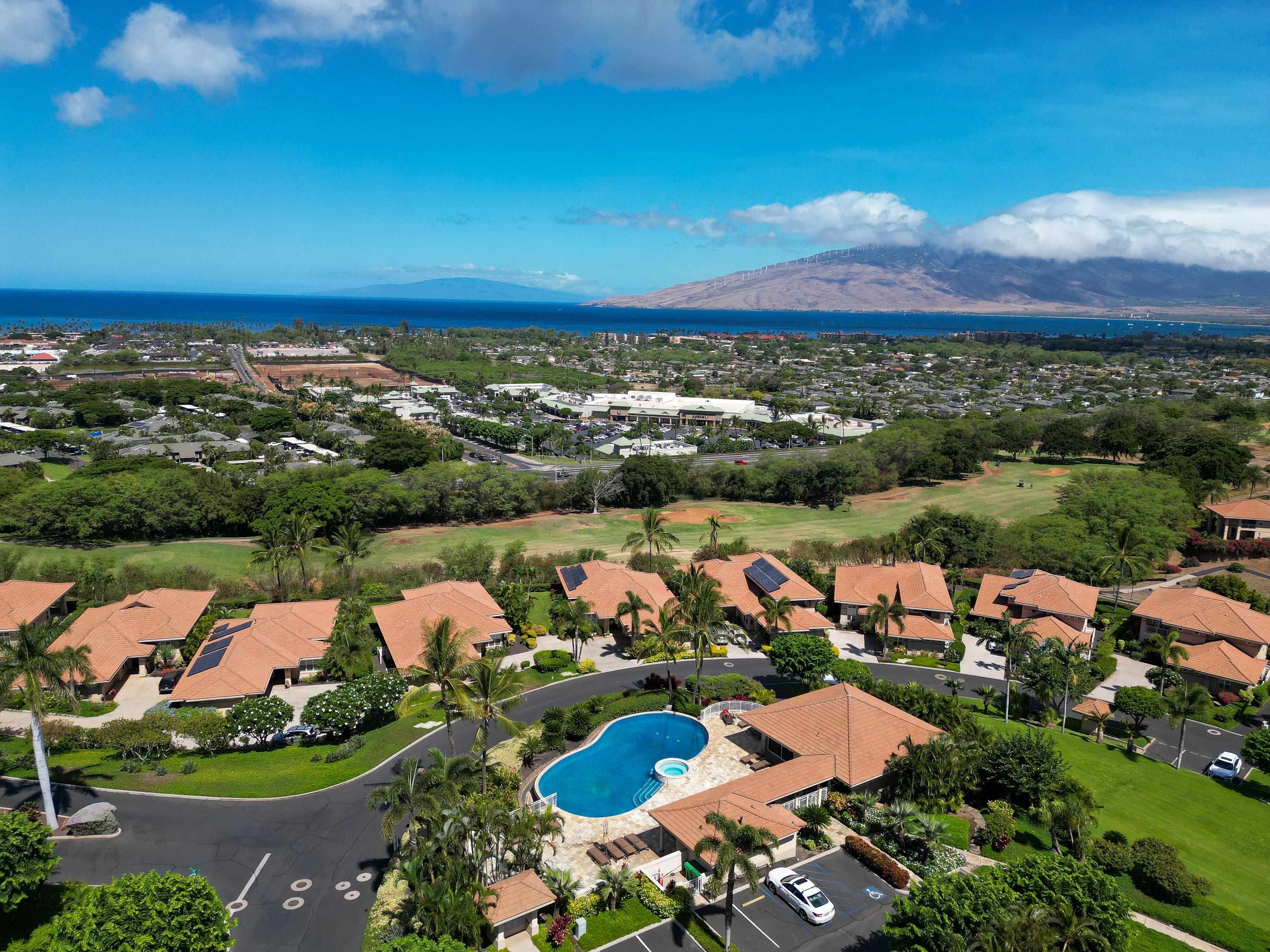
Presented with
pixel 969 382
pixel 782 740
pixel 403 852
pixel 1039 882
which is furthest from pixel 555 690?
pixel 969 382

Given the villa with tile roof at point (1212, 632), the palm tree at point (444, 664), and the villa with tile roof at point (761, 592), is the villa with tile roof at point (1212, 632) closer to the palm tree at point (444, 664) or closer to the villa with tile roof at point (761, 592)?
the villa with tile roof at point (761, 592)

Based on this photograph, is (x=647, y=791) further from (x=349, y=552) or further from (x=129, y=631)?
(x=129, y=631)

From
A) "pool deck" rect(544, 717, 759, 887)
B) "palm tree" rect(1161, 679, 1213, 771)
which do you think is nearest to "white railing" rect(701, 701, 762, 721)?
"pool deck" rect(544, 717, 759, 887)

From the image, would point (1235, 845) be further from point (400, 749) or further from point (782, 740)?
point (400, 749)

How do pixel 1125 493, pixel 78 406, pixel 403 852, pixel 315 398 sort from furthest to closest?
1. pixel 315 398
2. pixel 78 406
3. pixel 1125 493
4. pixel 403 852

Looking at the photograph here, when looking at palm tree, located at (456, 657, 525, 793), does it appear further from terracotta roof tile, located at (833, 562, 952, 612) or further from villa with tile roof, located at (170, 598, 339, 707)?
terracotta roof tile, located at (833, 562, 952, 612)

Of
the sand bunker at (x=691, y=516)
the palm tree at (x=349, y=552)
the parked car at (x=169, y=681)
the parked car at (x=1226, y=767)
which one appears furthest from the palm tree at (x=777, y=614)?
the parked car at (x=169, y=681)
